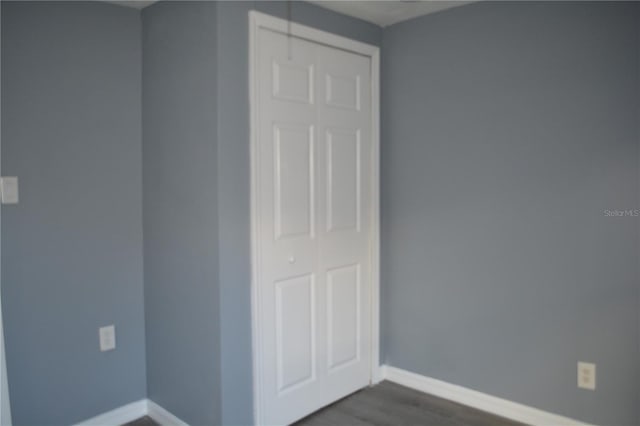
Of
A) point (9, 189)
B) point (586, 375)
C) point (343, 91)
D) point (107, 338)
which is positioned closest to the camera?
point (9, 189)

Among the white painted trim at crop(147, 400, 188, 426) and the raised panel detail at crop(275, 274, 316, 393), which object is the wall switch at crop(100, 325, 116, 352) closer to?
the white painted trim at crop(147, 400, 188, 426)

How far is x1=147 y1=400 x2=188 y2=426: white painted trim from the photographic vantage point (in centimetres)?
271

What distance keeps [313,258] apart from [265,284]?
0.36m

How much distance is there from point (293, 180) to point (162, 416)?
1463mm

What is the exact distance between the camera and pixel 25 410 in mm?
2506

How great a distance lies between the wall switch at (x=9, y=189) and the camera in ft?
7.86

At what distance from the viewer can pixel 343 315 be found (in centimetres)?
305

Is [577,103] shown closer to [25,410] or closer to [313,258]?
[313,258]

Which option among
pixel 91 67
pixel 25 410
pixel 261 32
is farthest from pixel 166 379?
pixel 261 32

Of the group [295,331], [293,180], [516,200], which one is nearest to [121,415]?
[295,331]

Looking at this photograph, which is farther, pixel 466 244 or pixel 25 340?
pixel 466 244

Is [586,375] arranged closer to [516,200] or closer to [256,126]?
[516,200]

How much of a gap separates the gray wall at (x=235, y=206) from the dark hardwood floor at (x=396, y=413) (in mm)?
519

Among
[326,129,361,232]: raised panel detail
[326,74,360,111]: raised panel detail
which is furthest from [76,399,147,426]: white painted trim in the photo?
[326,74,360,111]: raised panel detail
